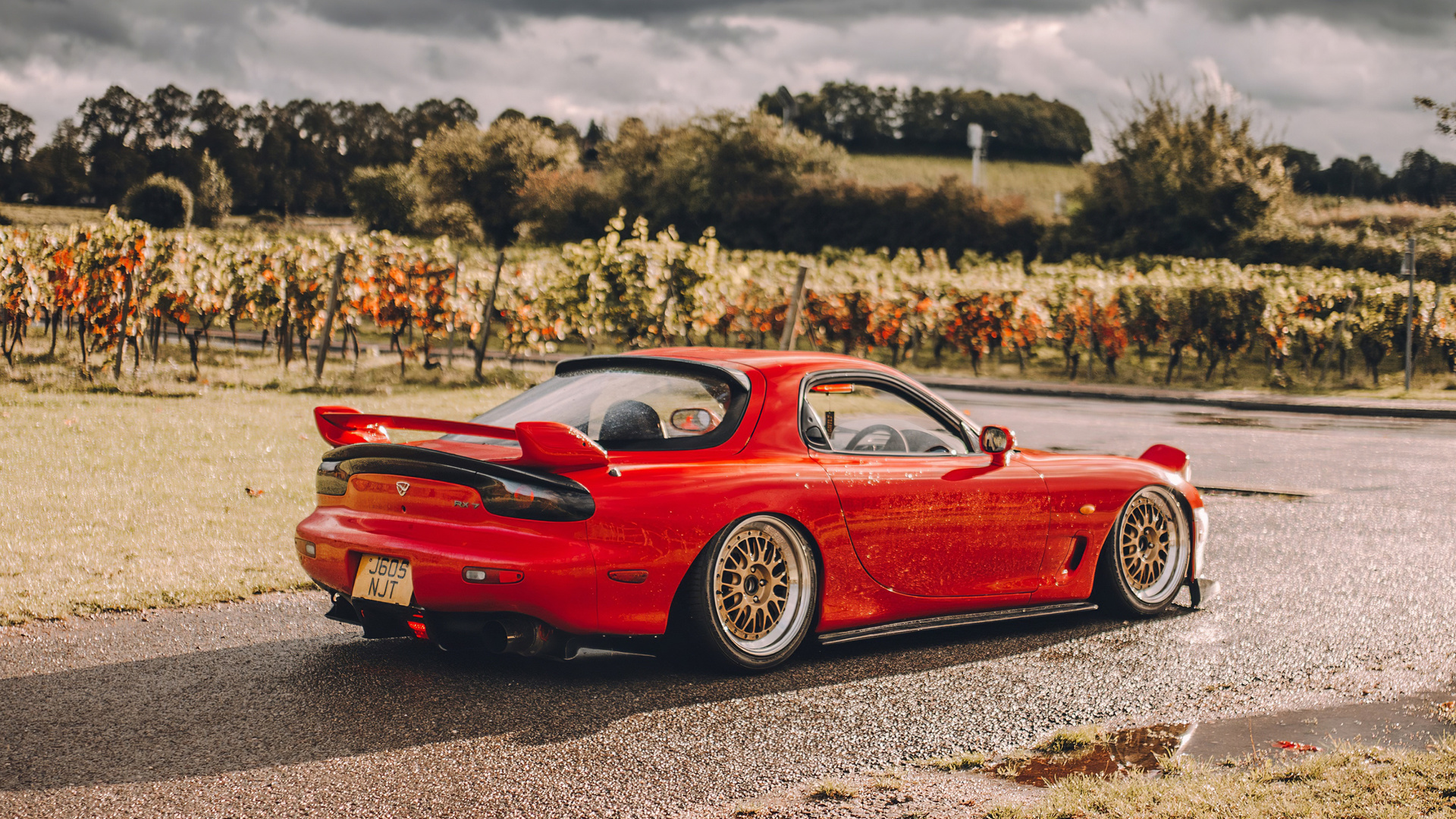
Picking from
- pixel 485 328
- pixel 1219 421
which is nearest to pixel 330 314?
pixel 485 328

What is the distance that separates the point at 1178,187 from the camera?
40.1 m

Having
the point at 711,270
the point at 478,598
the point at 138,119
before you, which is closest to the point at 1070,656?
the point at 478,598

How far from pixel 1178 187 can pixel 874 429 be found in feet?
125

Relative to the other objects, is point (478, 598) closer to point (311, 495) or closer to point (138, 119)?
point (311, 495)

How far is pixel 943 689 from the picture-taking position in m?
4.85

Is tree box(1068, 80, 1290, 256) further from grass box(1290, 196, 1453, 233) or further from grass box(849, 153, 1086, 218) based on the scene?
grass box(849, 153, 1086, 218)

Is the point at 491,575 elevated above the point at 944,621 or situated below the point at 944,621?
above

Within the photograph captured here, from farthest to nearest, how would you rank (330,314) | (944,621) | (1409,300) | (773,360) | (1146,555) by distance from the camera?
(1409,300), (330,314), (1146,555), (944,621), (773,360)

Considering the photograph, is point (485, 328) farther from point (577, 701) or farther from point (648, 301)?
point (577, 701)

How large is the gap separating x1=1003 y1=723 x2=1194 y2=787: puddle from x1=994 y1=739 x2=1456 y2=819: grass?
0.09 meters

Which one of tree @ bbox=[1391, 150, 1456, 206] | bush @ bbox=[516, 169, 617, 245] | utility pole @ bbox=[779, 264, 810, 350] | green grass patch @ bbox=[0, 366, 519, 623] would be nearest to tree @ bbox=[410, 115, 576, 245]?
bush @ bbox=[516, 169, 617, 245]

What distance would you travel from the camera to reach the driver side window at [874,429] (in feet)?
17.6

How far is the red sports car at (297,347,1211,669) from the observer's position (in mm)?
4465

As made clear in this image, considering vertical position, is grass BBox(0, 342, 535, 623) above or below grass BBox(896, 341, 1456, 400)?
below
